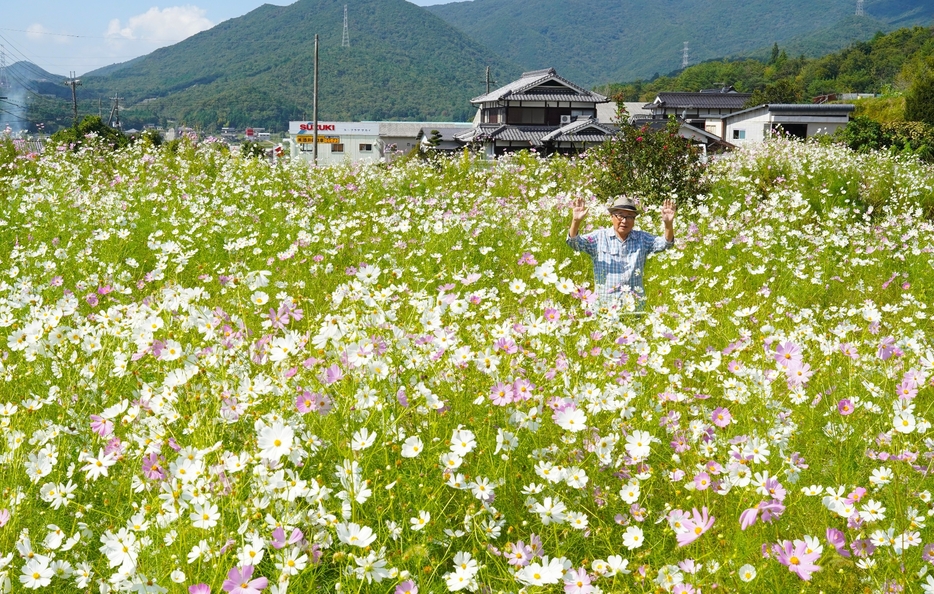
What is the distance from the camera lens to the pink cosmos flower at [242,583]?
4.88 feet

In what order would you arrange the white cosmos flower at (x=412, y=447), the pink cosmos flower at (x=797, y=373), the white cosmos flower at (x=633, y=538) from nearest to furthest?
the white cosmos flower at (x=633, y=538)
the white cosmos flower at (x=412, y=447)
the pink cosmos flower at (x=797, y=373)

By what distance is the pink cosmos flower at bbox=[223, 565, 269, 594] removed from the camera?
1486 millimetres

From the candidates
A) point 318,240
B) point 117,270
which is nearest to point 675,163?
point 318,240

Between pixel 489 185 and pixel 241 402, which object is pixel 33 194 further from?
pixel 241 402

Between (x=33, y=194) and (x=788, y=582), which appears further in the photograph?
(x=33, y=194)

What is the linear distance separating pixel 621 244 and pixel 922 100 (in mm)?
30477

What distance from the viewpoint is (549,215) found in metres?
7.28

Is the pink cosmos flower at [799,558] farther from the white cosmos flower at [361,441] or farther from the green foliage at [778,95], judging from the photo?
the green foliage at [778,95]

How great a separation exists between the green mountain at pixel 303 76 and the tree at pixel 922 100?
7938cm

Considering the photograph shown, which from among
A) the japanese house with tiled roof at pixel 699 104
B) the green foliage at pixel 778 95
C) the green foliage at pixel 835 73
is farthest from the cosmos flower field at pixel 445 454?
the green foliage at pixel 835 73

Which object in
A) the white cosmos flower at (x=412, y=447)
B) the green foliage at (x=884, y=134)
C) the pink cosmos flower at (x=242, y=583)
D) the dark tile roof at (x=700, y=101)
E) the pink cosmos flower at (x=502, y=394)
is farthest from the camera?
the dark tile roof at (x=700, y=101)

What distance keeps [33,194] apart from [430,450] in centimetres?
660

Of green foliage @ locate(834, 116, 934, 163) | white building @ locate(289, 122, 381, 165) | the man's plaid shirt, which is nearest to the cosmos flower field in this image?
the man's plaid shirt

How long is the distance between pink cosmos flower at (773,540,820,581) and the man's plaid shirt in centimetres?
301
